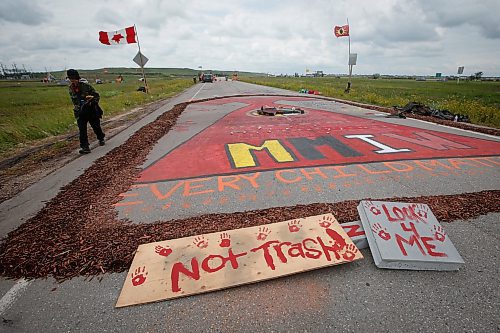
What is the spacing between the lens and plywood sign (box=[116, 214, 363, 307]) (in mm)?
2232

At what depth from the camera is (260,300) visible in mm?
2117

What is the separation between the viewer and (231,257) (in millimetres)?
2508

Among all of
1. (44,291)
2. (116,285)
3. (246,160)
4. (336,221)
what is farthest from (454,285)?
(246,160)

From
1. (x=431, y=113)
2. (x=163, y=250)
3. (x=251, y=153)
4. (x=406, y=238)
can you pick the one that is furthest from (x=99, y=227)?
(x=431, y=113)

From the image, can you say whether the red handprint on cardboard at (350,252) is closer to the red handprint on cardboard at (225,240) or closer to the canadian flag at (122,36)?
the red handprint on cardboard at (225,240)

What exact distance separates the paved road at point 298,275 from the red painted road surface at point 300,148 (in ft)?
0.17

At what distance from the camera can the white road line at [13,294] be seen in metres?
2.12

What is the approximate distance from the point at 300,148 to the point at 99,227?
15.7 feet

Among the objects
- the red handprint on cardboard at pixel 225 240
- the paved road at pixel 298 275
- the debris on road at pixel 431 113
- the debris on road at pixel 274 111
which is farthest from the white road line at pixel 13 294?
the debris on road at pixel 431 113

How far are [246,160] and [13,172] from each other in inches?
196

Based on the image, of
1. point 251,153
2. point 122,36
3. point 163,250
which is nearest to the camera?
point 163,250

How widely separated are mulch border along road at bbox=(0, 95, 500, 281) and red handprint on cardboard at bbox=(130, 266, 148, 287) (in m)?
0.20

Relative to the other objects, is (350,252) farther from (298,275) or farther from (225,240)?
(225,240)

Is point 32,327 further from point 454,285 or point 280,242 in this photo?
point 454,285
